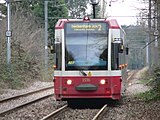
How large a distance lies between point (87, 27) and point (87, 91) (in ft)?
7.29

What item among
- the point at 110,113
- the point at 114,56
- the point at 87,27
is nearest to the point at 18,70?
the point at 87,27

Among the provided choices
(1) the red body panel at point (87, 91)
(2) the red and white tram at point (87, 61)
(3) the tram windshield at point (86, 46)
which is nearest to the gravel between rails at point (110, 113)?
(1) the red body panel at point (87, 91)

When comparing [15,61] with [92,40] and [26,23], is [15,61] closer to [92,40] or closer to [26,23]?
[26,23]

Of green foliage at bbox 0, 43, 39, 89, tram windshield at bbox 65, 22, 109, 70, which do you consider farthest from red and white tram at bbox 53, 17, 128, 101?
green foliage at bbox 0, 43, 39, 89

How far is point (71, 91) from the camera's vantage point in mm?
16359

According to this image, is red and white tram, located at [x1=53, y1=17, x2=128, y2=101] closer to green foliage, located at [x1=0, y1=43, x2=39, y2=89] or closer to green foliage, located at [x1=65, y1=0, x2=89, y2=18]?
green foliage, located at [x1=0, y1=43, x2=39, y2=89]

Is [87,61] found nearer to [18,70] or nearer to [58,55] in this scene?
[58,55]

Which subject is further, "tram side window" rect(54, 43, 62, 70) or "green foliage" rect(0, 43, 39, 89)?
"green foliage" rect(0, 43, 39, 89)

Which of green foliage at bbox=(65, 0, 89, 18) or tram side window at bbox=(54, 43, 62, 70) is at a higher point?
green foliage at bbox=(65, 0, 89, 18)

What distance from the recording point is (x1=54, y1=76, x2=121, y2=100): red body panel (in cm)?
1625

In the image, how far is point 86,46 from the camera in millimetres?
16391

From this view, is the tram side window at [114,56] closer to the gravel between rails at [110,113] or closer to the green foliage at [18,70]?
the gravel between rails at [110,113]

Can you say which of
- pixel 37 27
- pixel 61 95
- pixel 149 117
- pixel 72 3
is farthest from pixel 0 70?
pixel 72 3

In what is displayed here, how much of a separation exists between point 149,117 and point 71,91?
3.60 metres
